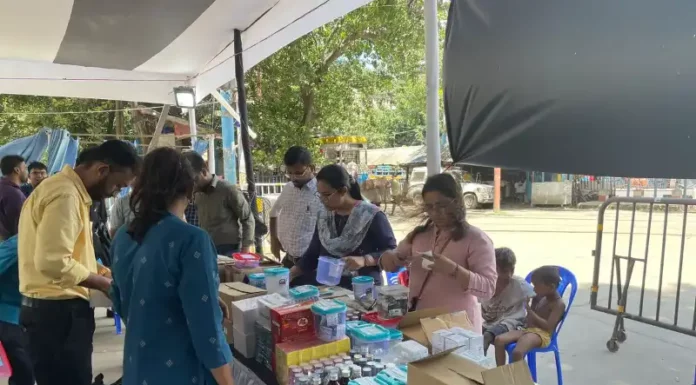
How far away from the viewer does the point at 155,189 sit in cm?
142

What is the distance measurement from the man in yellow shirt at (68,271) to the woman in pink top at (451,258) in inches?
Result: 53.4

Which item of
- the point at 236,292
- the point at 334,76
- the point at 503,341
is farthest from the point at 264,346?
the point at 334,76

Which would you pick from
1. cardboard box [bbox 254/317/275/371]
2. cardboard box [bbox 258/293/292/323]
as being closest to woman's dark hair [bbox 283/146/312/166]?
cardboard box [bbox 258/293/292/323]

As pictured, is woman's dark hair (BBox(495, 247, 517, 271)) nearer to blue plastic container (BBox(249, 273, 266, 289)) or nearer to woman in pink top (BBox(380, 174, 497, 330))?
woman in pink top (BBox(380, 174, 497, 330))

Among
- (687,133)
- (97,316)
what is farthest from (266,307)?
(97,316)

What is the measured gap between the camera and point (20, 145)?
709 cm

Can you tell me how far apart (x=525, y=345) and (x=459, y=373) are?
5.87ft

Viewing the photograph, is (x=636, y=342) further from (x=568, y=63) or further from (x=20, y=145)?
(x=20, y=145)

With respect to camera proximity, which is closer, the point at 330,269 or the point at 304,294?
the point at 304,294

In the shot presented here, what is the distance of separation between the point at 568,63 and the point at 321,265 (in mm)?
1438

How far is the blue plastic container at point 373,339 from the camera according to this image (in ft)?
5.21

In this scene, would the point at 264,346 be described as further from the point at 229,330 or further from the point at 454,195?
the point at 454,195

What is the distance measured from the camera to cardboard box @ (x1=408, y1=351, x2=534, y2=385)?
1071 millimetres

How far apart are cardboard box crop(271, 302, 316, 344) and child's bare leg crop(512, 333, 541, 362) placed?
161cm
